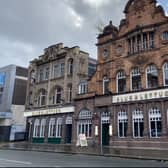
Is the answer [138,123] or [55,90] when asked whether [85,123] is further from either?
[55,90]

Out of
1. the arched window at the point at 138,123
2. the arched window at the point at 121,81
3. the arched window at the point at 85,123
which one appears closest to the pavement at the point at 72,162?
the arched window at the point at 138,123

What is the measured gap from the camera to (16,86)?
141 feet

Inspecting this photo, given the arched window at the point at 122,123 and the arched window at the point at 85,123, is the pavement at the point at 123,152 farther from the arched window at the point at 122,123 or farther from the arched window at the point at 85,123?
the arched window at the point at 85,123

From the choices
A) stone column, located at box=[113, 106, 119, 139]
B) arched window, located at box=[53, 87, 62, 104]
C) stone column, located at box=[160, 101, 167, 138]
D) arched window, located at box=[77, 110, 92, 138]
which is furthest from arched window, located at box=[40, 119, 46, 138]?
stone column, located at box=[160, 101, 167, 138]

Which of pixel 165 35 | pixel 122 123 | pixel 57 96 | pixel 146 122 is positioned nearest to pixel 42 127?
pixel 57 96

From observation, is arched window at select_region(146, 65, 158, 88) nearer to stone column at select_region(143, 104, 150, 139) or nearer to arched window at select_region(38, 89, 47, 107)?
stone column at select_region(143, 104, 150, 139)

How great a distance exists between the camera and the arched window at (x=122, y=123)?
83.8 ft

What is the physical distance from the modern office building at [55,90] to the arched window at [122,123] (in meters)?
7.71

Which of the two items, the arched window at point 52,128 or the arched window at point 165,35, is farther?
the arched window at point 52,128

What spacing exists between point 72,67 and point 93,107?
26.7 feet

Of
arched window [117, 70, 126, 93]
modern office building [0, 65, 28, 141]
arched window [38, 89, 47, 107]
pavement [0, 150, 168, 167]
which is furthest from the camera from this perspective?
modern office building [0, 65, 28, 141]

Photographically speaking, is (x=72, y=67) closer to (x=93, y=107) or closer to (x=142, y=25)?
(x=93, y=107)

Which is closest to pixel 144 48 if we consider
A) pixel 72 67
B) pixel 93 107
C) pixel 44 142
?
pixel 93 107

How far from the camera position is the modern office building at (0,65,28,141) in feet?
131
